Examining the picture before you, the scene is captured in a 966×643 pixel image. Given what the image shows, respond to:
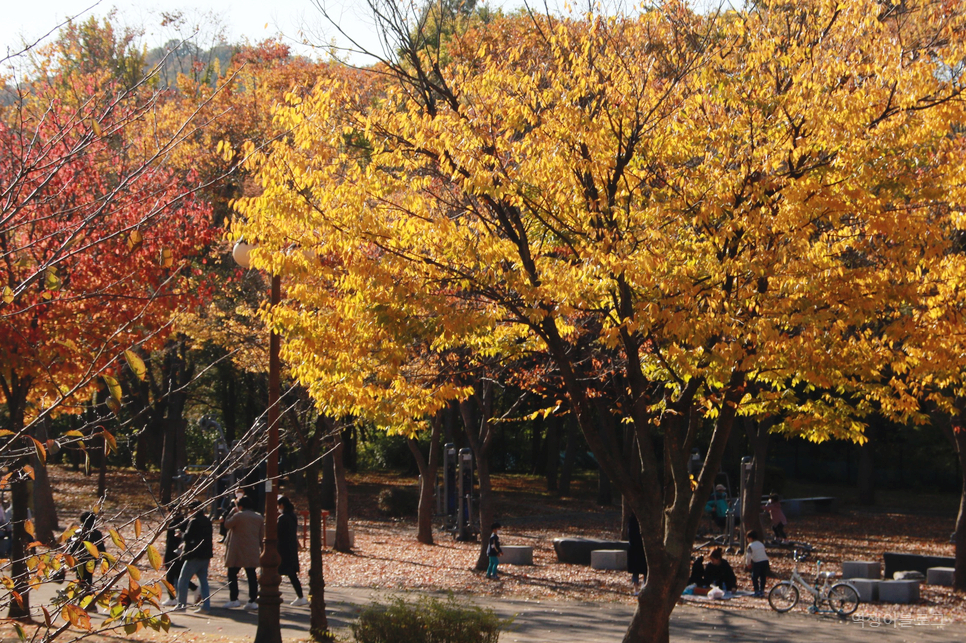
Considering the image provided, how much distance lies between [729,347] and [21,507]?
8377 millimetres

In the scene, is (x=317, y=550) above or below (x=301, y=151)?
below

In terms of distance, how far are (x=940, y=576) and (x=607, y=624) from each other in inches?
301

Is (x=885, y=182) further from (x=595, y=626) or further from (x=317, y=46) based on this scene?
(x=595, y=626)

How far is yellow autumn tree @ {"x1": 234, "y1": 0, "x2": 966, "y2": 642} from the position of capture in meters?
7.54

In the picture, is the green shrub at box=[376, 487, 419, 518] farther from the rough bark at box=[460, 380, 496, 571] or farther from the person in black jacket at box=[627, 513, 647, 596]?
the person in black jacket at box=[627, 513, 647, 596]

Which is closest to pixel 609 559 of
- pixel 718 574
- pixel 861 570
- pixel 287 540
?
pixel 718 574

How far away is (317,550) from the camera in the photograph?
37.8 feet

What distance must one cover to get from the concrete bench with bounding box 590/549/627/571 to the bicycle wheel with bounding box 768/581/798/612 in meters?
4.64

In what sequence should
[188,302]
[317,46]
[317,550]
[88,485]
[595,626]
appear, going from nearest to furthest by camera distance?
[317,46], [188,302], [317,550], [595,626], [88,485]

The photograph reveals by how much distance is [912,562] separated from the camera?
17.3 meters

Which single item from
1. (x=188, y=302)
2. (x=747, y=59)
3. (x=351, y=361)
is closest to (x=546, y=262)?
(x=351, y=361)

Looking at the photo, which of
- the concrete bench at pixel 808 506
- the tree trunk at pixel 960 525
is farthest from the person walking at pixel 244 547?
the concrete bench at pixel 808 506

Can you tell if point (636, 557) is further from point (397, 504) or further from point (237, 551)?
point (397, 504)

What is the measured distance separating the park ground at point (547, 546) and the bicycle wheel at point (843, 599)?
389 millimetres
